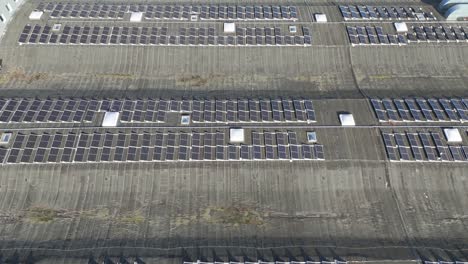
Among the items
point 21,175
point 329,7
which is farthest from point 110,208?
point 329,7

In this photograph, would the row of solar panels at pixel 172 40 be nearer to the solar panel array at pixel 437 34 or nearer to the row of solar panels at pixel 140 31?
the row of solar panels at pixel 140 31

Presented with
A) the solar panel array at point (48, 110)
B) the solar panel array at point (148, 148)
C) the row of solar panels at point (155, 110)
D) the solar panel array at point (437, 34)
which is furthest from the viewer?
the solar panel array at point (437, 34)

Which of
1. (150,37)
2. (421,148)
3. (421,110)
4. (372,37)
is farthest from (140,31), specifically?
(421,148)

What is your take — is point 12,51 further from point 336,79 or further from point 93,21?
point 336,79

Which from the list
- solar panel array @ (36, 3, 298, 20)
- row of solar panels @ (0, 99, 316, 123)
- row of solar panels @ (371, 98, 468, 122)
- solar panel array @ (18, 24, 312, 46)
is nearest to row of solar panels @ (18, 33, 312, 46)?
solar panel array @ (18, 24, 312, 46)

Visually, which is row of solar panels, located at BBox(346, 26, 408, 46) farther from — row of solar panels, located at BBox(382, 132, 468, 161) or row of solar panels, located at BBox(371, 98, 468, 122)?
row of solar panels, located at BBox(382, 132, 468, 161)

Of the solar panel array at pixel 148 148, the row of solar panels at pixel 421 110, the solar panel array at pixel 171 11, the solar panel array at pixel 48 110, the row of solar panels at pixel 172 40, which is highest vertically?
the solar panel array at pixel 171 11

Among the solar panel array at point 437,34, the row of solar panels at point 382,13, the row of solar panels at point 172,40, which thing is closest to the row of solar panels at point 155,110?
the row of solar panels at point 172,40
